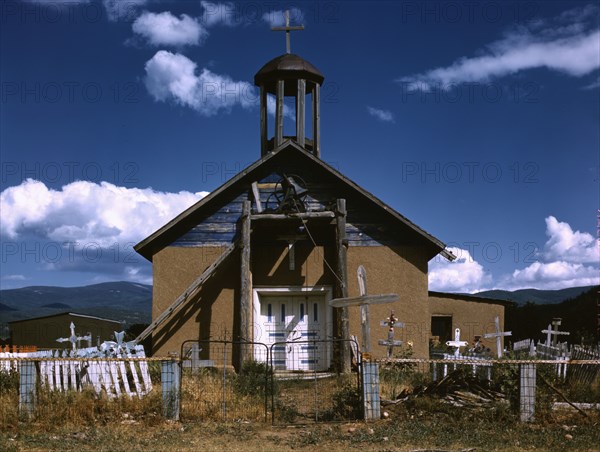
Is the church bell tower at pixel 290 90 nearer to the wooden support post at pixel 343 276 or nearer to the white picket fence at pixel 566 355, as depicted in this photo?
the wooden support post at pixel 343 276

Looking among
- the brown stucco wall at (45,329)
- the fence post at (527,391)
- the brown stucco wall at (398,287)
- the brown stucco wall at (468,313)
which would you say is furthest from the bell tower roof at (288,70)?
the brown stucco wall at (45,329)

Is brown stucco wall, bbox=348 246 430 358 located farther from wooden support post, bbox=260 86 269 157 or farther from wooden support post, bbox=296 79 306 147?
wooden support post, bbox=260 86 269 157

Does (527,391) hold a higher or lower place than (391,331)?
lower

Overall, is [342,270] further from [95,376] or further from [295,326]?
[95,376]

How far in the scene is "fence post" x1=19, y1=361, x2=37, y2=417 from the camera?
10.7 m

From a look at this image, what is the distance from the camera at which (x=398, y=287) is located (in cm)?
1695

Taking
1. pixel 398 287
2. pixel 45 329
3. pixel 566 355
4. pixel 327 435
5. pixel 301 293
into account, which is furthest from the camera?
pixel 45 329

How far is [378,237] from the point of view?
17125 millimetres

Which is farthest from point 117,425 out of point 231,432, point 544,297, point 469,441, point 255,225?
point 544,297

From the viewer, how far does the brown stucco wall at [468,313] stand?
27.3m

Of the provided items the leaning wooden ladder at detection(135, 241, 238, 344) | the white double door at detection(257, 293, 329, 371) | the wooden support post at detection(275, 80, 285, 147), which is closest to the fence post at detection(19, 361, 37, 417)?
the leaning wooden ladder at detection(135, 241, 238, 344)

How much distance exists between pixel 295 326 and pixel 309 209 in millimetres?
3008

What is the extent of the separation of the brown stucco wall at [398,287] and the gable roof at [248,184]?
70cm

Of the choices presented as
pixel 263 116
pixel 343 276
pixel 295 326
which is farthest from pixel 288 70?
pixel 295 326
